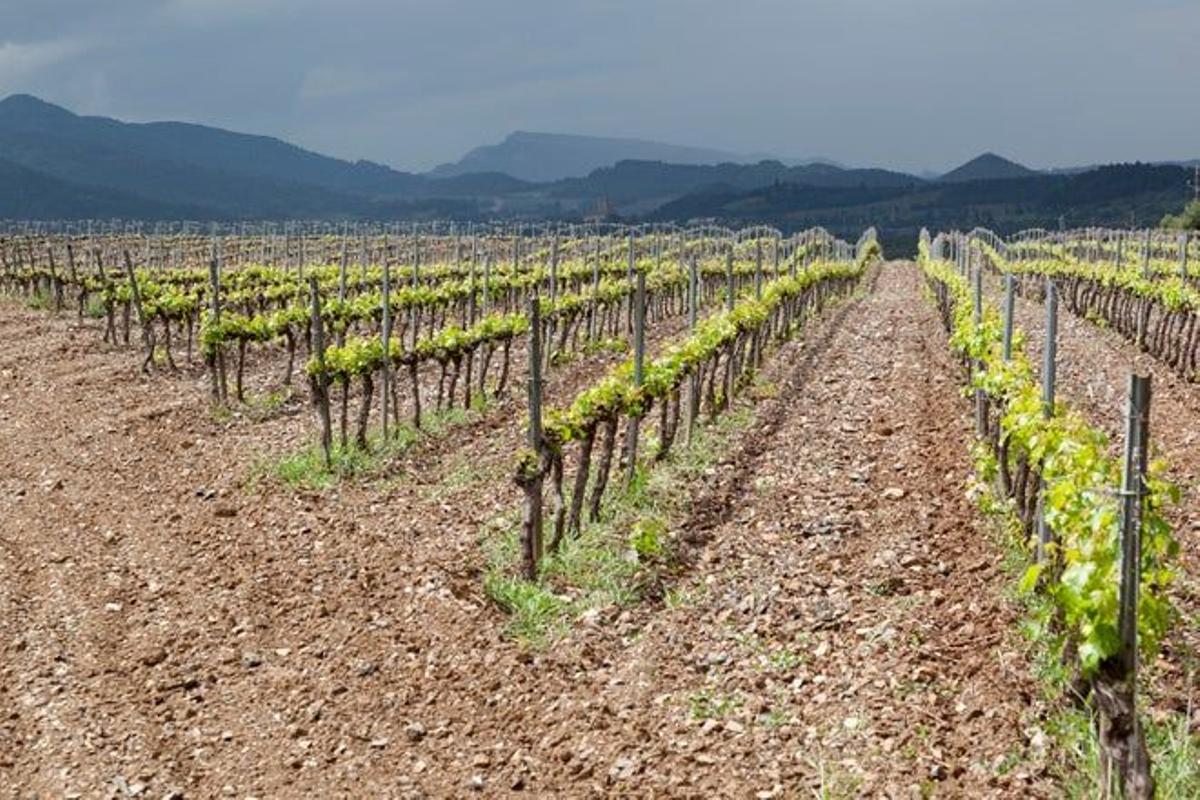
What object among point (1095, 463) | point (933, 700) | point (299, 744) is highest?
point (1095, 463)

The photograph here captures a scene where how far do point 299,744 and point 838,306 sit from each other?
34.1 m

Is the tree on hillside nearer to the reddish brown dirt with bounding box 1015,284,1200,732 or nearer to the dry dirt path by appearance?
the reddish brown dirt with bounding box 1015,284,1200,732

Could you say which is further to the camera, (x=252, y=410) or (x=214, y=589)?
(x=252, y=410)

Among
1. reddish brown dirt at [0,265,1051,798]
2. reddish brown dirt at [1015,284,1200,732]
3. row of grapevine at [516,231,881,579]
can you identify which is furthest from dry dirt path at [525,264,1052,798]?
row of grapevine at [516,231,881,579]

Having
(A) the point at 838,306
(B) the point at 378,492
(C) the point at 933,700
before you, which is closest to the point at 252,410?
(B) the point at 378,492

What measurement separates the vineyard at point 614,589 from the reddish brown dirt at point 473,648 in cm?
3

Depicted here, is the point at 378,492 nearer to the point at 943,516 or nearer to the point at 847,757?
the point at 943,516

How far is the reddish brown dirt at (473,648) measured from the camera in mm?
6562

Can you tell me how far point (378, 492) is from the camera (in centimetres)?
1279

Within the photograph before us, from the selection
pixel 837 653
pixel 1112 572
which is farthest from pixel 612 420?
pixel 1112 572

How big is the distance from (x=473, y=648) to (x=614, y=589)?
4.33ft

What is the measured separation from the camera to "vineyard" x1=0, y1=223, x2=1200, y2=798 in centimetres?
616

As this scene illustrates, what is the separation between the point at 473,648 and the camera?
8.30 m

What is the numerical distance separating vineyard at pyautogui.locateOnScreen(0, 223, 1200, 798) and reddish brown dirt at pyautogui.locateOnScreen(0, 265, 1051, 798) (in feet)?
0.10
